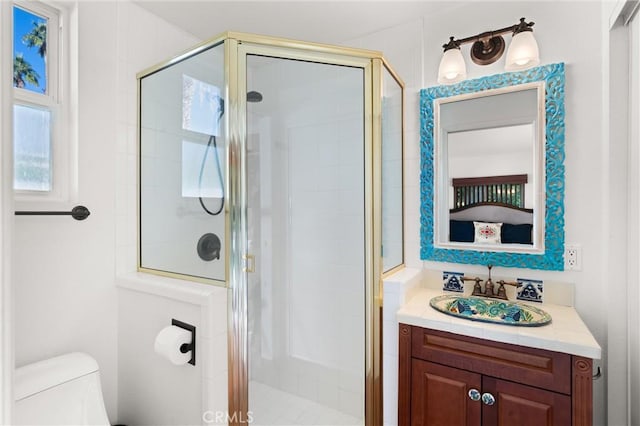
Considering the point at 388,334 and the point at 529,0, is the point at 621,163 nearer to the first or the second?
the point at 529,0

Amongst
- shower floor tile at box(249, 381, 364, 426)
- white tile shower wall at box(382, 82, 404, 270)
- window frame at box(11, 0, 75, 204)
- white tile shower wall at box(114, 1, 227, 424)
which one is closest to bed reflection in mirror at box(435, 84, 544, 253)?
white tile shower wall at box(382, 82, 404, 270)

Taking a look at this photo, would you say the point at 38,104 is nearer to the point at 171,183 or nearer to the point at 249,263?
the point at 171,183

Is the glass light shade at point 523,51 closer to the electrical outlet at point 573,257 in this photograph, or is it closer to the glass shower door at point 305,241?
the glass shower door at point 305,241

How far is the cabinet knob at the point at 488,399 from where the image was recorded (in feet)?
4.15

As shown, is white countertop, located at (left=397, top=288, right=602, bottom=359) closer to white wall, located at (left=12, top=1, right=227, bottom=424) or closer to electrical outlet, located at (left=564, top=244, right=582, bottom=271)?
electrical outlet, located at (left=564, top=244, right=582, bottom=271)

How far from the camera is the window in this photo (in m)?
1.46

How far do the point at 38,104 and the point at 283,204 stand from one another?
4.15 ft

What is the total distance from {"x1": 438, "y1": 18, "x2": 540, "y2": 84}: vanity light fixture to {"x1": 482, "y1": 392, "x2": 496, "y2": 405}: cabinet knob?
1.48m

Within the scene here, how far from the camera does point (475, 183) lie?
1.75 metres

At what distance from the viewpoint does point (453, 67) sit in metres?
1.71

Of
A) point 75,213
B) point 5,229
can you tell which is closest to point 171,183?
point 75,213

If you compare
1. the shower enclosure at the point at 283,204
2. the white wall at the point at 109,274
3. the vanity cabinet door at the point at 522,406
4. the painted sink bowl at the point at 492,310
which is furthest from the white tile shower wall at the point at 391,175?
the white wall at the point at 109,274

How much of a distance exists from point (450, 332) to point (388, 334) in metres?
0.32

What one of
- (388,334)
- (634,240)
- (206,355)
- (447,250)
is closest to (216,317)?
(206,355)
